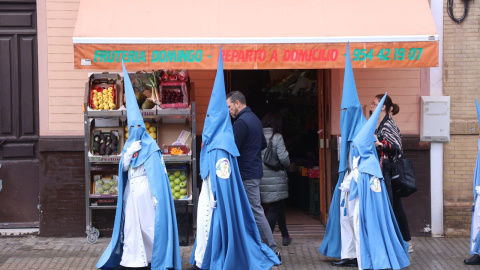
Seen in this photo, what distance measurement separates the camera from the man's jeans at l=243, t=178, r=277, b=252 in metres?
8.06

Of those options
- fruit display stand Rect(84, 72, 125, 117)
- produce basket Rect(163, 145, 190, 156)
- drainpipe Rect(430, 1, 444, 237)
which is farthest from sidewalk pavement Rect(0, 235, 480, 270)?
fruit display stand Rect(84, 72, 125, 117)

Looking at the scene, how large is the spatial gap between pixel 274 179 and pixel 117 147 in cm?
209

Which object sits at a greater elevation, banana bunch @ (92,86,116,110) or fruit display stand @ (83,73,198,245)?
banana bunch @ (92,86,116,110)

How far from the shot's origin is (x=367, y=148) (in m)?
7.70

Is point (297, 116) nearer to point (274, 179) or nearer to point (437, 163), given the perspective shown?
point (437, 163)

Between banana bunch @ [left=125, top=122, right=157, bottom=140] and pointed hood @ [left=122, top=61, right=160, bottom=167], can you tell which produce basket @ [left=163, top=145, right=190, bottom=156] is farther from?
pointed hood @ [left=122, top=61, right=160, bottom=167]

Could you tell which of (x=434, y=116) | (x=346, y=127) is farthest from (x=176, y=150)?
(x=434, y=116)

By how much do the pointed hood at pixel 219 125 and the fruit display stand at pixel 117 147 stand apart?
150cm

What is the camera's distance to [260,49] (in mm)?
8562

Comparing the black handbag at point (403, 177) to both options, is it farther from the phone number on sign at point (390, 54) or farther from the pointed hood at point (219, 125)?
the pointed hood at point (219, 125)

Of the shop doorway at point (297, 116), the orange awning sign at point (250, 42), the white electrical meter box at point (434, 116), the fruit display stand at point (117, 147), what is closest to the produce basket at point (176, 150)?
the fruit display stand at point (117, 147)

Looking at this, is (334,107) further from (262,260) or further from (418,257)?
(262,260)

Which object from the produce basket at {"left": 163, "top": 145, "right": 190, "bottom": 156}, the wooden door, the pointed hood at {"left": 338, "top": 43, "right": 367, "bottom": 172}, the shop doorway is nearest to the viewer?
the pointed hood at {"left": 338, "top": 43, "right": 367, "bottom": 172}

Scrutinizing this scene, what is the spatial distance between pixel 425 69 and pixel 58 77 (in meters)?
4.98
